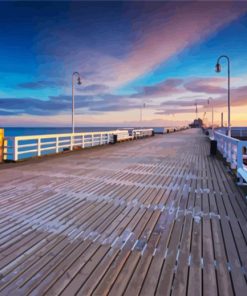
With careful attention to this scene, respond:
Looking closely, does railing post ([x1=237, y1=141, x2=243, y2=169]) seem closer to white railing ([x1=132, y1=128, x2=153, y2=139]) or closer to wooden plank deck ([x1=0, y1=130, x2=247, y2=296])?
wooden plank deck ([x1=0, y1=130, x2=247, y2=296])

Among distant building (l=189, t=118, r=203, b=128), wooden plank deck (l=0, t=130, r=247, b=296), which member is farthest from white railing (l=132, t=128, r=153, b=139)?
distant building (l=189, t=118, r=203, b=128)

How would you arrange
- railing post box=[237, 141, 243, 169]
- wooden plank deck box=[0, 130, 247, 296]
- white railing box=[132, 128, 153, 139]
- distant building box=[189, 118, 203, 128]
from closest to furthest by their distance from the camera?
wooden plank deck box=[0, 130, 247, 296]
railing post box=[237, 141, 243, 169]
white railing box=[132, 128, 153, 139]
distant building box=[189, 118, 203, 128]

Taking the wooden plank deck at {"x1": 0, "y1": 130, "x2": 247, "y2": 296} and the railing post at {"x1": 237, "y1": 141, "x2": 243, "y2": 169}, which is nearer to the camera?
the wooden plank deck at {"x1": 0, "y1": 130, "x2": 247, "y2": 296}

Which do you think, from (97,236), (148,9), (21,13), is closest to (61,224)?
(97,236)

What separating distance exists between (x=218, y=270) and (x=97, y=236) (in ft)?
4.70

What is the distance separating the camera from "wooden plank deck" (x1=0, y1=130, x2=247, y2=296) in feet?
6.21

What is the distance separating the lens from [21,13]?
12.6 metres

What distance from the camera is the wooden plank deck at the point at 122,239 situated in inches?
74.5

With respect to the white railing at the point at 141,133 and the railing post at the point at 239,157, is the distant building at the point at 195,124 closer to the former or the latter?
the white railing at the point at 141,133

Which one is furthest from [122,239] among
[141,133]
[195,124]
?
[195,124]

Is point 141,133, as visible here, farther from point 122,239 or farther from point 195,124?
point 195,124

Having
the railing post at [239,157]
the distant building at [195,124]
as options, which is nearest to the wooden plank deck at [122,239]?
the railing post at [239,157]

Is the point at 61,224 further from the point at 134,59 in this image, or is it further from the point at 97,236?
the point at 134,59

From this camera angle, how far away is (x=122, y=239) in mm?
2658
